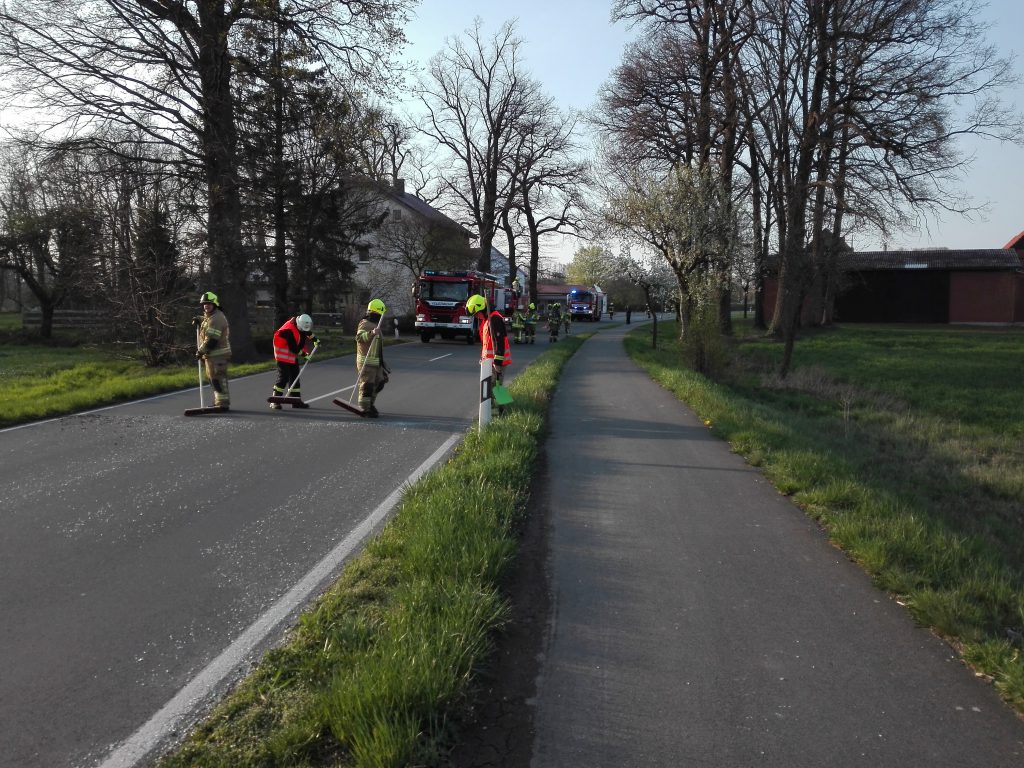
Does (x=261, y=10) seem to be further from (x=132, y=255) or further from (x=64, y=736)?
(x=64, y=736)

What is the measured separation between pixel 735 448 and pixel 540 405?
364 centimetres

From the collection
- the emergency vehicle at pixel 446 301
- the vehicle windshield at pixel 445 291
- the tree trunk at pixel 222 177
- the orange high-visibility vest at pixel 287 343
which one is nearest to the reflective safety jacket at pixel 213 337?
the orange high-visibility vest at pixel 287 343

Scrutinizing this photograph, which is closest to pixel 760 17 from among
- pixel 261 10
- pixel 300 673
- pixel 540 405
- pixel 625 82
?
pixel 625 82

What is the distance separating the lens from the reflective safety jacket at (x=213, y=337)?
1141 cm

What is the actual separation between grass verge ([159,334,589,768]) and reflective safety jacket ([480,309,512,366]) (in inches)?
192

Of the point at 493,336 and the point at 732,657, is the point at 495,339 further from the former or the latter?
the point at 732,657

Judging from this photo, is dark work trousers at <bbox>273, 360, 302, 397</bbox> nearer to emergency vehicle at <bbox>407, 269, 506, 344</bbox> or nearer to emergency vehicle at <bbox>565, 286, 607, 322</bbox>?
emergency vehicle at <bbox>407, 269, 506, 344</bbox>

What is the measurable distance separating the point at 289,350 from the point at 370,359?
1.45 m

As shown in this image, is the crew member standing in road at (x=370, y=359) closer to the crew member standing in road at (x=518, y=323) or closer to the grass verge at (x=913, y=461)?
the grass verge at (x=913, y=461)

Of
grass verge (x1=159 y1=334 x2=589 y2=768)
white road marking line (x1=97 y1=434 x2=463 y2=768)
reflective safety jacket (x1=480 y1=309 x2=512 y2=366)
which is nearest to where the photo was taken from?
grass verge (x1=159 y1=334 x2=589 y2=768)

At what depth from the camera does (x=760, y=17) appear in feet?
91.4

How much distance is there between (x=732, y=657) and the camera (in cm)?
386

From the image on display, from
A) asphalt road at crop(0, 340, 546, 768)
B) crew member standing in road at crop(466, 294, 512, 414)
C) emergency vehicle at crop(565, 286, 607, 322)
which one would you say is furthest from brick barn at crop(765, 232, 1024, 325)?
asphalt road at crop(0, 340, 546, 768)

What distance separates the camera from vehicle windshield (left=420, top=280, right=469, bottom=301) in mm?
31594
